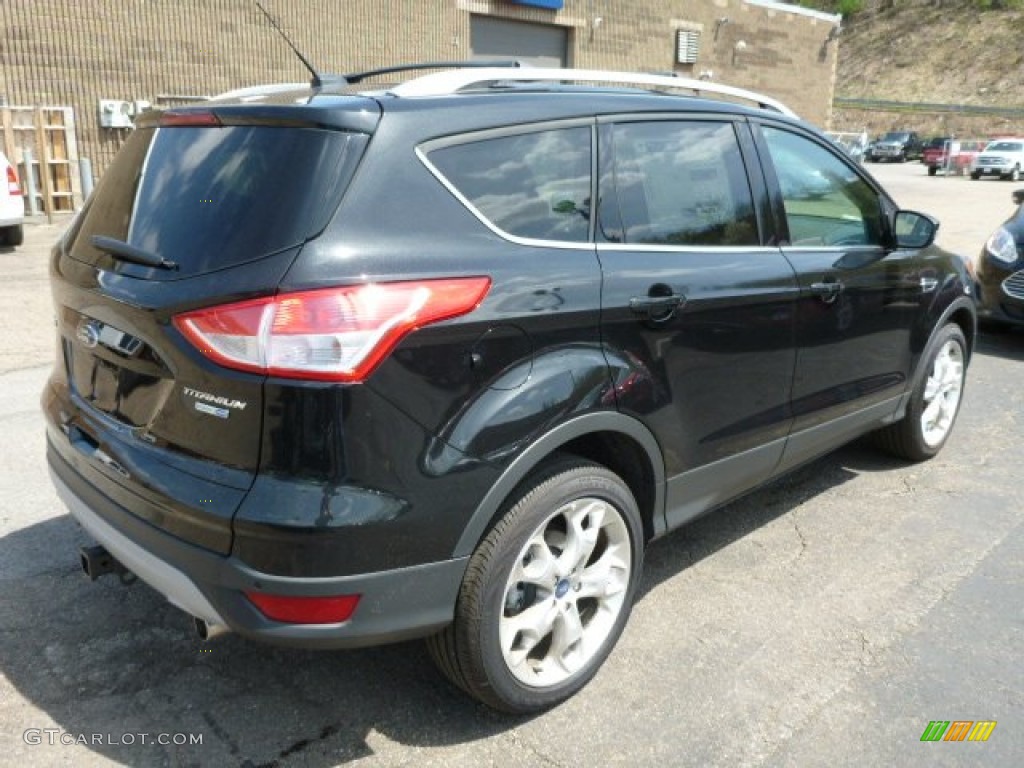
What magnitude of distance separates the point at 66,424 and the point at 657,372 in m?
1.87

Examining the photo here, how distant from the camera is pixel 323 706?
8.85 feet

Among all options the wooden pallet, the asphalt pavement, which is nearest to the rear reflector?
the asphalt pavement

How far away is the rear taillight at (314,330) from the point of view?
82.0 inches

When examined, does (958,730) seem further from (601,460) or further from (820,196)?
(820,196)

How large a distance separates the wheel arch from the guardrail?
61.8m

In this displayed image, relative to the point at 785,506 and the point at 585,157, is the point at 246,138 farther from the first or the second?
the point at 785,506

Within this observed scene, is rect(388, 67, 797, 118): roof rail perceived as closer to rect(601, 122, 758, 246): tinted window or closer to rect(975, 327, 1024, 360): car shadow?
rect(601, 122, 758, 246): tinted window

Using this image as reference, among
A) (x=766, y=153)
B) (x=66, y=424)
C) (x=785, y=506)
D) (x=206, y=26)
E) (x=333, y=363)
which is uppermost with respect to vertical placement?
(x=206, y=26)

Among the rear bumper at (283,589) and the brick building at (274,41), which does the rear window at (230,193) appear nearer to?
the rear bumper at (283,589)

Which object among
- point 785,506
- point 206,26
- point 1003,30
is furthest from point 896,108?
point 785,506

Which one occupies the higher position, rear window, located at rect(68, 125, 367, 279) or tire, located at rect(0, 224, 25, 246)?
rear window, located at rect(68, 125, 367, 279)

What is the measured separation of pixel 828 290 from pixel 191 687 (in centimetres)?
276

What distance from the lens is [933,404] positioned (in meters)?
4.73

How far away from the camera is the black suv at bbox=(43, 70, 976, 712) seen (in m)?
2.13
